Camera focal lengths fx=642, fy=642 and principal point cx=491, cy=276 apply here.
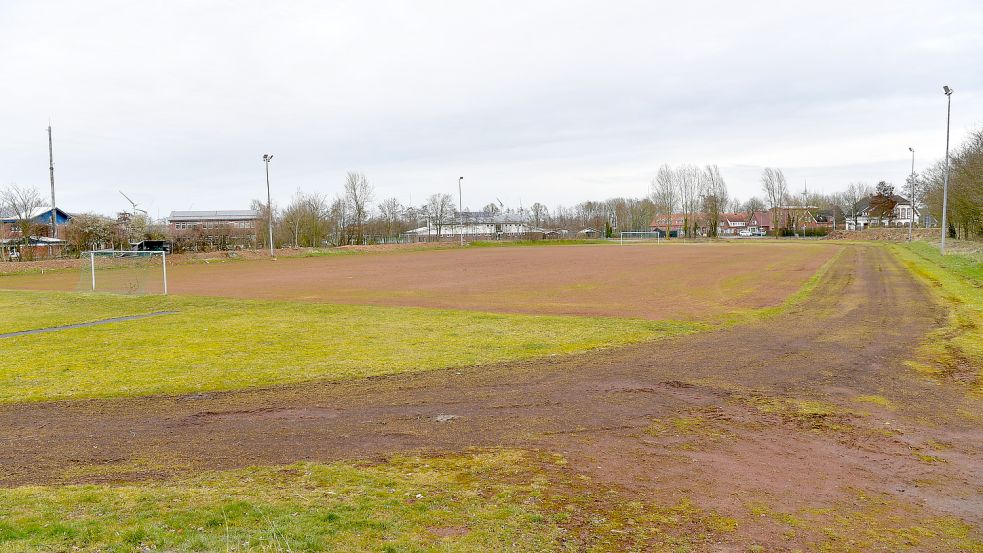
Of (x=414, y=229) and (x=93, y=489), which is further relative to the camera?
(x=414, y=229)

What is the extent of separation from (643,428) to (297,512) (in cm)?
487

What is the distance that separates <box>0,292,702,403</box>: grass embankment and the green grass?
528 centimetres

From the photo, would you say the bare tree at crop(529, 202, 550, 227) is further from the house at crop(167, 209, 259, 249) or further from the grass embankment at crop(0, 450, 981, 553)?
the grass embankment at crop(0, 450, 981, 553)

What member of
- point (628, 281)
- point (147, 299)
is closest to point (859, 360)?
point (628, 281)

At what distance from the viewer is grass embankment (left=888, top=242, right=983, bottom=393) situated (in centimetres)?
1192

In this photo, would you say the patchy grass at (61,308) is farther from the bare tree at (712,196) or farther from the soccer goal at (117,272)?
the bare tree at (712,196)

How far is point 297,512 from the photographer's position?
562 cm

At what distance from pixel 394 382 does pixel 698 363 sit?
240 inches

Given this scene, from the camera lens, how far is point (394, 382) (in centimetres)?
1158

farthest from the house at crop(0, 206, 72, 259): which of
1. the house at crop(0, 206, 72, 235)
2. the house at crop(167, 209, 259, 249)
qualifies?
the house at crop(167, 209, 259, 249)

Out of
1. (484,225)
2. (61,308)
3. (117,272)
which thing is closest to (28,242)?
(117,272)

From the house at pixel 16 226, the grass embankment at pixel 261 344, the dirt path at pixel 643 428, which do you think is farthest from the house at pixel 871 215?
the dirt path at pixel 643 428

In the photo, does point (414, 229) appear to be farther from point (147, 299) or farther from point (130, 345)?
point (130, 345)

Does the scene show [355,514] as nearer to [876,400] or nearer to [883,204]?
[876,400]
